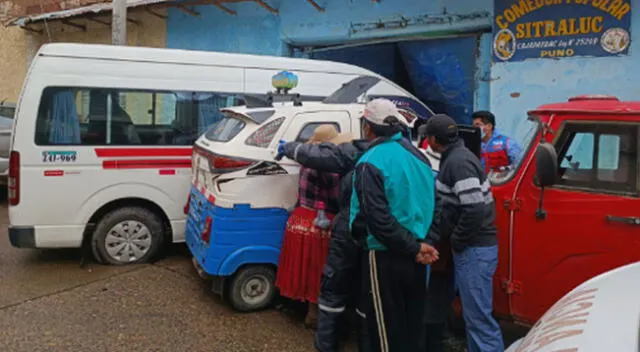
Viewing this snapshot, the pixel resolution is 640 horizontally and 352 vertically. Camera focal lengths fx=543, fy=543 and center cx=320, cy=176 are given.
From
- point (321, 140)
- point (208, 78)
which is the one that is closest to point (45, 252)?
point (208, 78)

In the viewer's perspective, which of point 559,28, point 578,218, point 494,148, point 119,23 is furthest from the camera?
point 119,23

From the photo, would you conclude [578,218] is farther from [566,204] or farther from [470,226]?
[470,226]

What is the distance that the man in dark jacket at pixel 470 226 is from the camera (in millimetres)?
3314

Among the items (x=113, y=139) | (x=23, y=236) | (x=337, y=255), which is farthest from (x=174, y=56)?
(x=337, y=255)

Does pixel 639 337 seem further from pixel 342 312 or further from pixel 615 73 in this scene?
pixel 615 73

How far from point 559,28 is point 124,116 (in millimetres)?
5442

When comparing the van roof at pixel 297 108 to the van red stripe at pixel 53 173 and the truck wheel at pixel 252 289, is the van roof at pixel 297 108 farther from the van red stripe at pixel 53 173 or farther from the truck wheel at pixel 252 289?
the van red stripe at pixel 53 173

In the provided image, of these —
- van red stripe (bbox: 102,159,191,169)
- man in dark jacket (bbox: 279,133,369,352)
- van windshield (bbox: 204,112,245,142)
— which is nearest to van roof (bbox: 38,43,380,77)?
van red stripe (bbox: 102,159,191,169)

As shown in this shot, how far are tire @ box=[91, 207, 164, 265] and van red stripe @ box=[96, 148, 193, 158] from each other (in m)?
0.59

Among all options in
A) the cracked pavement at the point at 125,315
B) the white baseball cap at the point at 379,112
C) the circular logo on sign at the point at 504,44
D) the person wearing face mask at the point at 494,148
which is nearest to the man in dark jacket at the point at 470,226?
the white baseball cap at the point at 379,112

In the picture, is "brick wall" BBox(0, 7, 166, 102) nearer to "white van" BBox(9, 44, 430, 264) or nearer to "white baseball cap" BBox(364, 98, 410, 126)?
"white van" BBox(9, 44, 430, 264)

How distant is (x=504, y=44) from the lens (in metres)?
7.50

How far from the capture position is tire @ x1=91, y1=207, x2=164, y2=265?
581 cm

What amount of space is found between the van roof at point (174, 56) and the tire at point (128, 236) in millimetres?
1658
